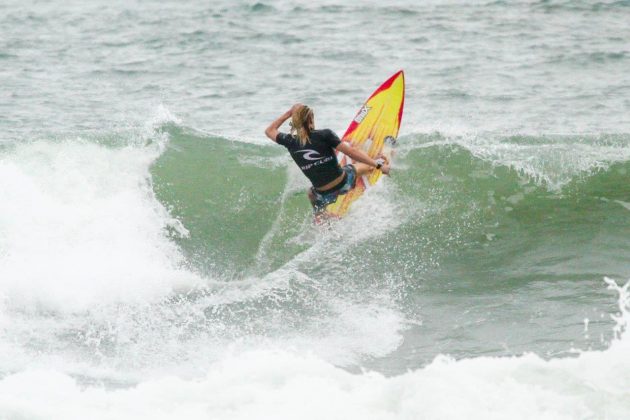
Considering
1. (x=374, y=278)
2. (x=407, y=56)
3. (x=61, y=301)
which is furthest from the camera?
(x=407, y=56)

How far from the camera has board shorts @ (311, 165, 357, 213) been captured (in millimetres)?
9398

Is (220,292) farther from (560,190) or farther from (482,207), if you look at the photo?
(560,190)

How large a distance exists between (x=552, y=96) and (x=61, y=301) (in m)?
8.69

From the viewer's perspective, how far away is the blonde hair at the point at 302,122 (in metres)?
8.70

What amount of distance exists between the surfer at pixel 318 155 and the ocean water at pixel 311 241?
576 mm

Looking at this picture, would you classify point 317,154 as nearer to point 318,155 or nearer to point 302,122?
point 318,155

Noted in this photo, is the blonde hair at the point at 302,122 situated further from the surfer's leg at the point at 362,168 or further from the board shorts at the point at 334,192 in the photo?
the surfer's leg at the point at 362,168

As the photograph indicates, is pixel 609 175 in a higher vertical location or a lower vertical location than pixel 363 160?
lower

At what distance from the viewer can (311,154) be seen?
9.01 meters

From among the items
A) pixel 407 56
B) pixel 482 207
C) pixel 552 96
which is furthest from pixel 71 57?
pixel 482 207

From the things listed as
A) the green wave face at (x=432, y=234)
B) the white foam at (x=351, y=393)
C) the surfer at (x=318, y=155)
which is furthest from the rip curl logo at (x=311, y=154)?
the white foam at (x=351, y=393)

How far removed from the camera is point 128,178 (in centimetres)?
1074

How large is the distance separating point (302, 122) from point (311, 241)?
1.53m

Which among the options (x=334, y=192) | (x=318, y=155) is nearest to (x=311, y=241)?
(x=334, y=192)
